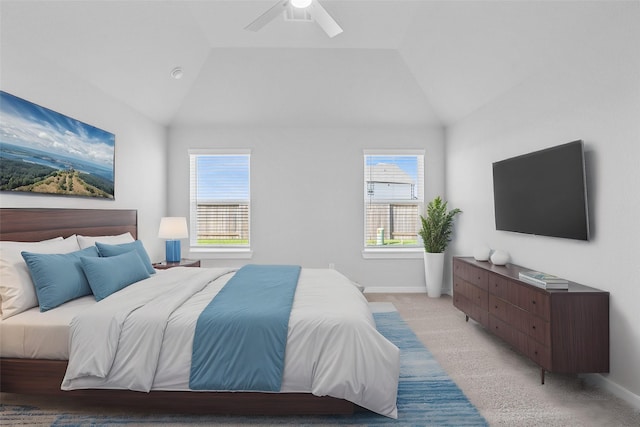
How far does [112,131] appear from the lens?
12.5ft

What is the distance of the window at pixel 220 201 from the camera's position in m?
5.29

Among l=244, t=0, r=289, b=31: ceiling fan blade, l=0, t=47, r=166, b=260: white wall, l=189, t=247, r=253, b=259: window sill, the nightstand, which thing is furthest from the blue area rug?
l=189, t=247, r=253, b=259: window sill

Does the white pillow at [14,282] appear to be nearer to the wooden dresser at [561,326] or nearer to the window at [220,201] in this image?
the window at [220,201]

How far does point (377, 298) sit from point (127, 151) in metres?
3.81

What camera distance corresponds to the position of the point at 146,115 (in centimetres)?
455

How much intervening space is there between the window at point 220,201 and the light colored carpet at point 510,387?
9.87 feet

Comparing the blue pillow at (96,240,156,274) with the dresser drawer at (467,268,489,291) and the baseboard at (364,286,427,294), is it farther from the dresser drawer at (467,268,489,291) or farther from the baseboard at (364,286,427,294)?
the dresser drawer at (467,268,489,291)

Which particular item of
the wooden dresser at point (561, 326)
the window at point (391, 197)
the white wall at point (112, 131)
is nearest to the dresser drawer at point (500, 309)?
the wooden dresser at point (561, 326)

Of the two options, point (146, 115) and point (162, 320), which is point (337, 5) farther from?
point (162, 320)

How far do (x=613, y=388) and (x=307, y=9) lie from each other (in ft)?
11.6

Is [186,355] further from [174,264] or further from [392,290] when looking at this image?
[392,290]

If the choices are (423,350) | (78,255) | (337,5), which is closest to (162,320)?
(78,255)

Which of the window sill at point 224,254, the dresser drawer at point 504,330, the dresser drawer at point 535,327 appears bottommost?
the dresser drawer at point 504,330

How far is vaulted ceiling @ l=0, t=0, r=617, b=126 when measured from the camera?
2.76 metres
